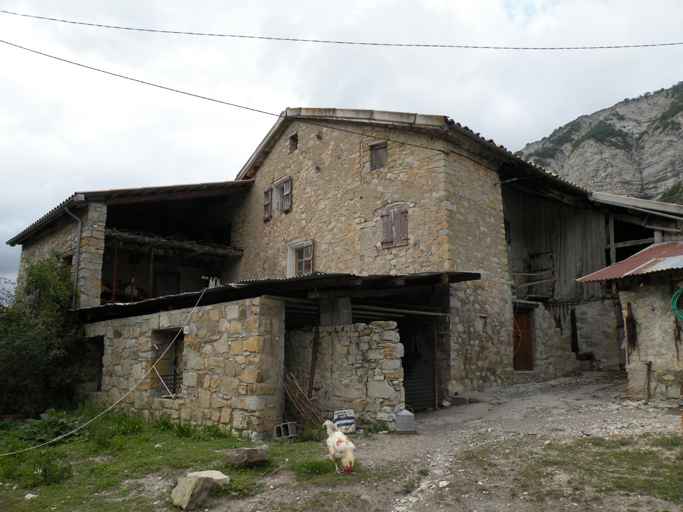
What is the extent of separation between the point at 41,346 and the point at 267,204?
710 cm

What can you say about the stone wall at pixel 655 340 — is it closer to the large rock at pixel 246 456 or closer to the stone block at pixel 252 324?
the stone block at pixel 252 324

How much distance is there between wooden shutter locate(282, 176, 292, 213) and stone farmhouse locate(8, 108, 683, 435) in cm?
6

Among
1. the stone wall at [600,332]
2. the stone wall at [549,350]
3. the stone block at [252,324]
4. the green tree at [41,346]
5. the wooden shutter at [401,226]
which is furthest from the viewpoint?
the stone wall at [600,332]

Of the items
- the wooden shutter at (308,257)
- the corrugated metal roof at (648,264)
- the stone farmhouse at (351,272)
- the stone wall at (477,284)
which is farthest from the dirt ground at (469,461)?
the wooden shutter at (308,257)

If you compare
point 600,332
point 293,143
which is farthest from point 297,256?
point 600,332

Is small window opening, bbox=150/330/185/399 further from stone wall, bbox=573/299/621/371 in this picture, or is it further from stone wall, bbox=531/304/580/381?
stone wall, bbox=573/299/621/371

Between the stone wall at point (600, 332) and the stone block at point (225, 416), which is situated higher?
the stone wall at point (600, 332)

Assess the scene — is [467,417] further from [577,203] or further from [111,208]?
[111,208]

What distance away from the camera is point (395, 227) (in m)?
11.5

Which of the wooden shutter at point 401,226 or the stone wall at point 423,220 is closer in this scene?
the stone wall at point 423,220

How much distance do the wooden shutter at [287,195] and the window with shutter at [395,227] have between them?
3.62 metres

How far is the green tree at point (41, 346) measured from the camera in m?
10.3

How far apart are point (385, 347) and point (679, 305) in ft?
15.6

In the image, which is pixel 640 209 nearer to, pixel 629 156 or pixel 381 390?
pixel 381 390
